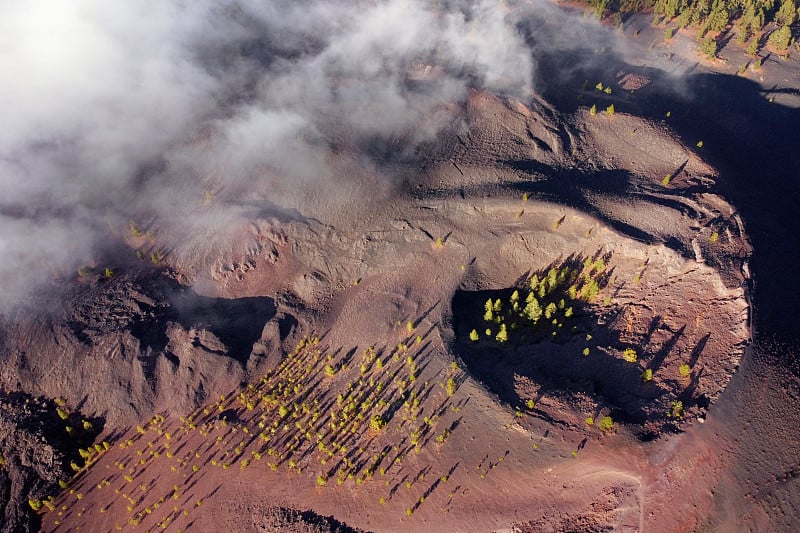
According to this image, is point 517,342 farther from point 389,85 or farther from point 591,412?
point 389,85

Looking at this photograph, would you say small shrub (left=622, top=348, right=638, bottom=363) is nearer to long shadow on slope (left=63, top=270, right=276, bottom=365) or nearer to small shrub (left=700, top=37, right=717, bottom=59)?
long shadow on slope (left=63, top=270, right=276, bottom=365)

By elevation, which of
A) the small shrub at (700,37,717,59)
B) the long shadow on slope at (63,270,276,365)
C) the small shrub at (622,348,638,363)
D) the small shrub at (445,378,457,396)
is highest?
the small shrub at (700,37,717,59)

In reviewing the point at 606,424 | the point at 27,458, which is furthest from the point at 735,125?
the point at 27,458

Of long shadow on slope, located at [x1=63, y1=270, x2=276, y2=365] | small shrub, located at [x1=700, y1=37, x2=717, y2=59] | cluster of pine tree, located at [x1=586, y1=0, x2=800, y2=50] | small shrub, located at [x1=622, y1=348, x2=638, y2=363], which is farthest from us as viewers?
cluster of pine tree, located at [x1=586, y1=0, x2=800, y2=50]

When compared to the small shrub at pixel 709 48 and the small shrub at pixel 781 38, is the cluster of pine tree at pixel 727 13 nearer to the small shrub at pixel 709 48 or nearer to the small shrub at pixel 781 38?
the small shrub at pixel 781 38

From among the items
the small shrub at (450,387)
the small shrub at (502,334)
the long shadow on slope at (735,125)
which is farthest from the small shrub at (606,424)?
the long shadow on slope at (735,125)

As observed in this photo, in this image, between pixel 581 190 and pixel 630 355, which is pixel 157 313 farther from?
pixel 581 190

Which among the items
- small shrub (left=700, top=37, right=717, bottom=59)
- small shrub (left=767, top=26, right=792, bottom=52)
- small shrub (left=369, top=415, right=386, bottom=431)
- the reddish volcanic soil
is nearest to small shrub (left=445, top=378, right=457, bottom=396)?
the reddish volcanic soil

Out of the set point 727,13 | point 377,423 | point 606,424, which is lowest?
point 377,423

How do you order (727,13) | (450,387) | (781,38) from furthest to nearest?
(727,13) → (781,38) → (450,387)
